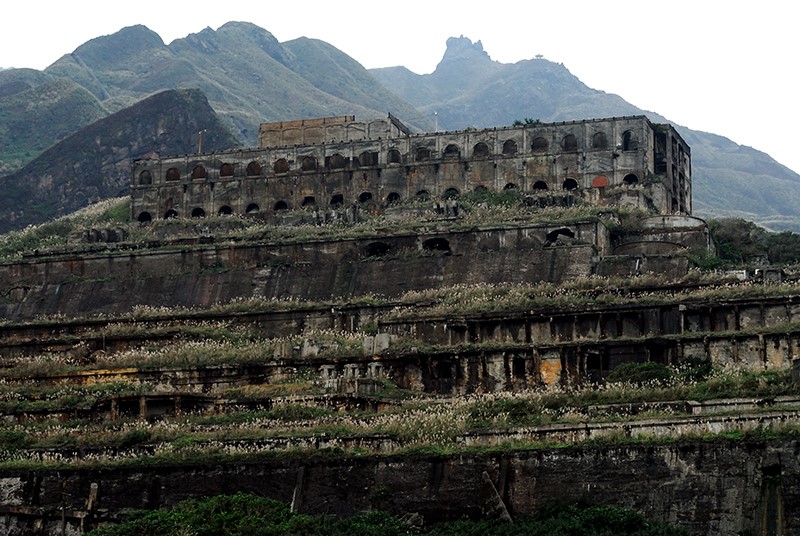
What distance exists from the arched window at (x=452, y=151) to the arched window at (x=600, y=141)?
7.90 meters

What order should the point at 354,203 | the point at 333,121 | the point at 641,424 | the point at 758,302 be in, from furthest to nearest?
the point at 333,121 → the point at 354,203 → the point at 758,302 → the point at 641,424

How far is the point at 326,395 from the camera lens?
5425cm

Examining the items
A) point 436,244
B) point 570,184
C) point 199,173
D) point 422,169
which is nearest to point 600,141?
point 570,184

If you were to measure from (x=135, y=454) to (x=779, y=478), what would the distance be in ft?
67.1

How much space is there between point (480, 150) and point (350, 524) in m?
48.1

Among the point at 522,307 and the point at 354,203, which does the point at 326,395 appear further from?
the point at 354,203

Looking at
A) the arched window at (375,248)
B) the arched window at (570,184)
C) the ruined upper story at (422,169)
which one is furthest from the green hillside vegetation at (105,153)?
the arched window at (375,248)

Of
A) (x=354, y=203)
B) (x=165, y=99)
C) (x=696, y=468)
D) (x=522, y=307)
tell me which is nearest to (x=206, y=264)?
(x=354, y=203)

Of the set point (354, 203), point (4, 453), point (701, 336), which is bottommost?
point (4, 453)

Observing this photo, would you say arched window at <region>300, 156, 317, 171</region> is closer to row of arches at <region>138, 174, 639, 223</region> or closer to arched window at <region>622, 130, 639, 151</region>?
row of arches at <region>138, 174, 639, 223</region>

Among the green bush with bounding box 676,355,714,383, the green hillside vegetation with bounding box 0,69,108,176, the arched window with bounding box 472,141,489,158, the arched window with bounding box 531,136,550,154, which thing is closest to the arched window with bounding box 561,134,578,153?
the arched window with bounding box 531,136,550,154

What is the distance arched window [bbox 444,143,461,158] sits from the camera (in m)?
A: 88.7

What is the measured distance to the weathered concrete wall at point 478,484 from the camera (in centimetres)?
4231

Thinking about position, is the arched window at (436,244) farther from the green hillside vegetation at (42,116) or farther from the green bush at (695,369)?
the green hillside vegetation at (42,116)
